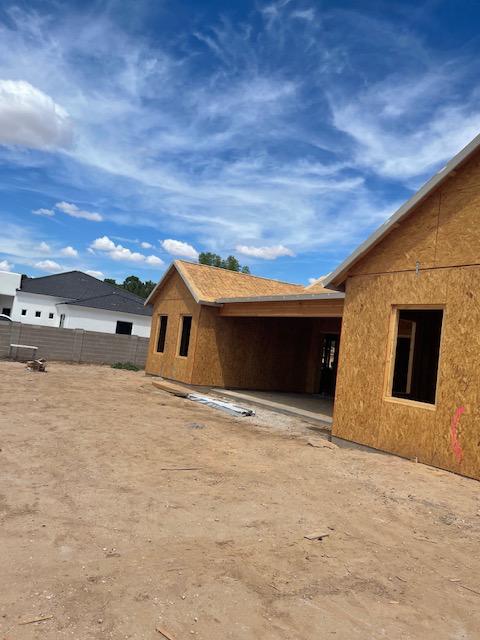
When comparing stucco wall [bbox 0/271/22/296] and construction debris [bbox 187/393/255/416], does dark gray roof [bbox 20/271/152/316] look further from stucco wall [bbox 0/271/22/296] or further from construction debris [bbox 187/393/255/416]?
construction debris [bbox 187/393/255/416]

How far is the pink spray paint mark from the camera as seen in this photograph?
6.94 metres

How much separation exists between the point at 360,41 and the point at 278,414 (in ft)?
28.8

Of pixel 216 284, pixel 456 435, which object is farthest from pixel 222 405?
pixel 456 435

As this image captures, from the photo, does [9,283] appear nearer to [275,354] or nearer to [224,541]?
[275,354]

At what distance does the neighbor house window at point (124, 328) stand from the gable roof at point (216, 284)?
1586 cm

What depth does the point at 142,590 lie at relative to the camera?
3258 mm

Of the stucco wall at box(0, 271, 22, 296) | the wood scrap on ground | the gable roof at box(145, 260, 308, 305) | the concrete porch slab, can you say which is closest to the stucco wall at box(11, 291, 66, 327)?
the stucco wall at box(0, 271, 22, 296)

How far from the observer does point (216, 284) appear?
16484 mm

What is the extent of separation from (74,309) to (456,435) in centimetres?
2922

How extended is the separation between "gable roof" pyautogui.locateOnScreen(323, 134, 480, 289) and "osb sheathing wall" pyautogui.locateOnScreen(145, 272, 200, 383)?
712 centimetres

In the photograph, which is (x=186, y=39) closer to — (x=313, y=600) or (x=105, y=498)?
(x=105, y=498)

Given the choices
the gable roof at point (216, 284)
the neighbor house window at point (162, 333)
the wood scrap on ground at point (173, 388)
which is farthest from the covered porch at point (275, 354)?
the neighbor house window at point (162, 333)

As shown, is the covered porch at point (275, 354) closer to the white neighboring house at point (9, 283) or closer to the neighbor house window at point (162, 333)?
the neighbor house window at point (162, 333)

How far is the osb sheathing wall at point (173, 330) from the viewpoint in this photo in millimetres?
15781
